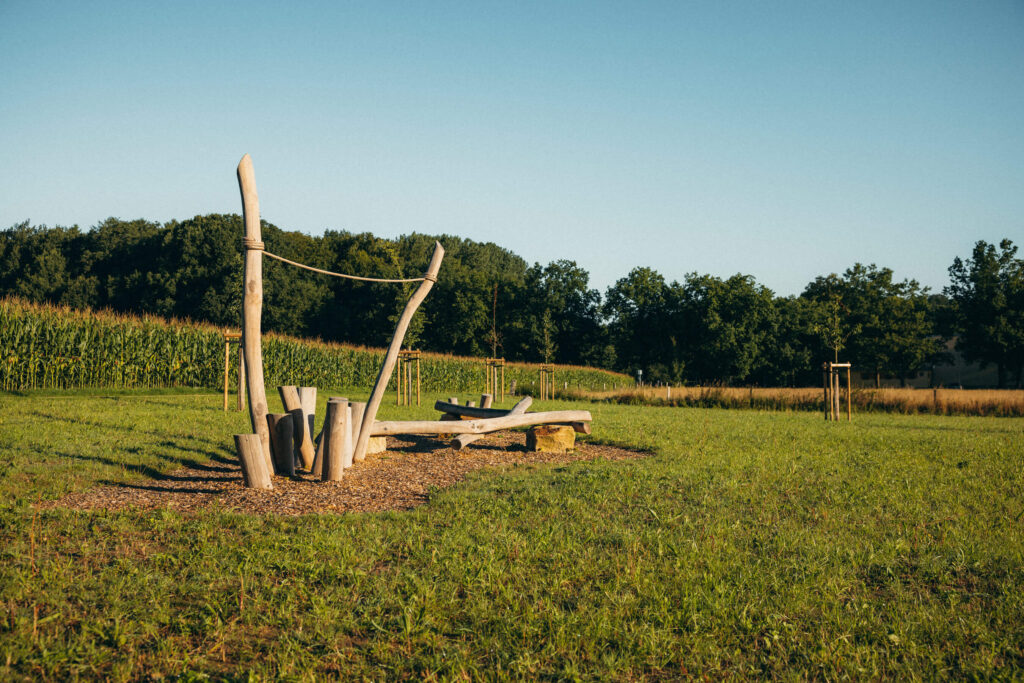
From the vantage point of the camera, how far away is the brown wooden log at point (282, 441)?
6.71 meters

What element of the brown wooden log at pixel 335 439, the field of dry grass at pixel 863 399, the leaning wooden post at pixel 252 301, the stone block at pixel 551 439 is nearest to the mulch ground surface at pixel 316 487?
the brown wooden log at pixel 335 439

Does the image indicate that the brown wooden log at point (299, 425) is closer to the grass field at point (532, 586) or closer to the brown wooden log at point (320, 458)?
the brown wooden log at point (320, 458)

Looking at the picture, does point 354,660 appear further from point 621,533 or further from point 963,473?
point 963,473

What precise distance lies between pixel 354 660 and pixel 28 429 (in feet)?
32.8

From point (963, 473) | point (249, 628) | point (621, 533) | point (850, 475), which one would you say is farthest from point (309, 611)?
point (963, 473)

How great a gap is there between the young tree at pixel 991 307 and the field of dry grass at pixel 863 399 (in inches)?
1406

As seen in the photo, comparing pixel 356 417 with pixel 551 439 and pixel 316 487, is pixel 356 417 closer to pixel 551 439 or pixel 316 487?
pixel 316 487

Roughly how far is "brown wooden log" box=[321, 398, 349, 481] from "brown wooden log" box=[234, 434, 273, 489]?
706mm

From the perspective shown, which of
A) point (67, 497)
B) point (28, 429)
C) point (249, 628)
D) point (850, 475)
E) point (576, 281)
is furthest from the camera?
point (576, 281)

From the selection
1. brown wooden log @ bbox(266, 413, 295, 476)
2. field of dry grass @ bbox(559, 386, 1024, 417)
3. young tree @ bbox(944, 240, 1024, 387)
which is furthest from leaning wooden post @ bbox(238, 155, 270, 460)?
young tree @ bbox(944, 240, 1024, 387)

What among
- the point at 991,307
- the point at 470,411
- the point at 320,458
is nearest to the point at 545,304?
the point at 991,307

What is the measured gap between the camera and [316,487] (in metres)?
6.49

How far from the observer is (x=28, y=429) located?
9992 millimetres

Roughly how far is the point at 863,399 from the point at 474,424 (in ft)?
77.7
